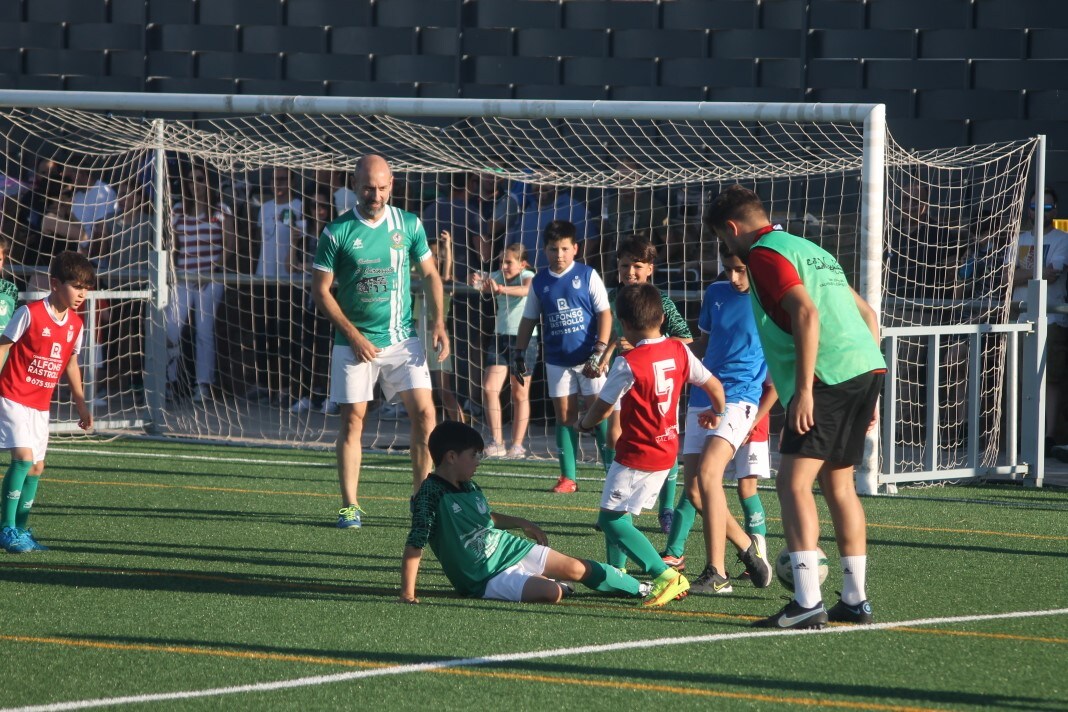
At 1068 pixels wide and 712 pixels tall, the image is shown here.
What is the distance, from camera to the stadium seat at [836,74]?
1413cm

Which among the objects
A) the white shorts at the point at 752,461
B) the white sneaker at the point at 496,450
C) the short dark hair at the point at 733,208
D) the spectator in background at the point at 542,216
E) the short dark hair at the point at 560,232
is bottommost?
the white sneaker at the point at 496,450

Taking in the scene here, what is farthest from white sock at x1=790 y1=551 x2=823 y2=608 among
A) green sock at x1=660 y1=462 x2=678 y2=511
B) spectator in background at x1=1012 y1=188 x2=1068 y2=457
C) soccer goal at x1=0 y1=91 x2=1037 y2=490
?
spectator in background at x1=1012 y1=188 x2=1068 y2=457

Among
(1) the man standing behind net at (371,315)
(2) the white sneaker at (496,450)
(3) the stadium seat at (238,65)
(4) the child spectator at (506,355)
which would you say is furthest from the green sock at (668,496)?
(3) the stadium seat at (238,65)

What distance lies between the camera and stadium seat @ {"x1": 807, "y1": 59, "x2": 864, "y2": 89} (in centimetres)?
1413

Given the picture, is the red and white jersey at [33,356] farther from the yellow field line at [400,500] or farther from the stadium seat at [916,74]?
the stadium seat at [916,74]

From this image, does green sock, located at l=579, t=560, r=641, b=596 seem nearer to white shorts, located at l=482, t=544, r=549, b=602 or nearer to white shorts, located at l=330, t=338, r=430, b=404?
white shorts, located at l=482, t=544, r=549, b=602

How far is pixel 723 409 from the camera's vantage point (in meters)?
6.66

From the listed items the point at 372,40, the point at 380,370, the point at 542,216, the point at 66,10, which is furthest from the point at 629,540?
the point at 66,10

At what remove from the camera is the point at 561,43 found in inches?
609

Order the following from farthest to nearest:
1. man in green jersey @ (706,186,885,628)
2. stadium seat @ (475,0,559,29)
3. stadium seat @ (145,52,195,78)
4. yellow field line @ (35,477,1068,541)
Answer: stadium seat @ (145,52,195,78)
stadium seat @ (475,0,559,29)
yellow field line @ (35,477,1068,541)
man in green jersey @ (706,186,885,628)

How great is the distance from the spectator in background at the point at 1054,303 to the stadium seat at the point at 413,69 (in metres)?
6.19

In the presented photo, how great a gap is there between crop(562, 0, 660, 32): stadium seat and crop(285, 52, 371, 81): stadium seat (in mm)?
2321

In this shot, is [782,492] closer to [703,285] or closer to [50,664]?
[50,664]

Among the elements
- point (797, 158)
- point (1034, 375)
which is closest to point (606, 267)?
point (797, 158)
